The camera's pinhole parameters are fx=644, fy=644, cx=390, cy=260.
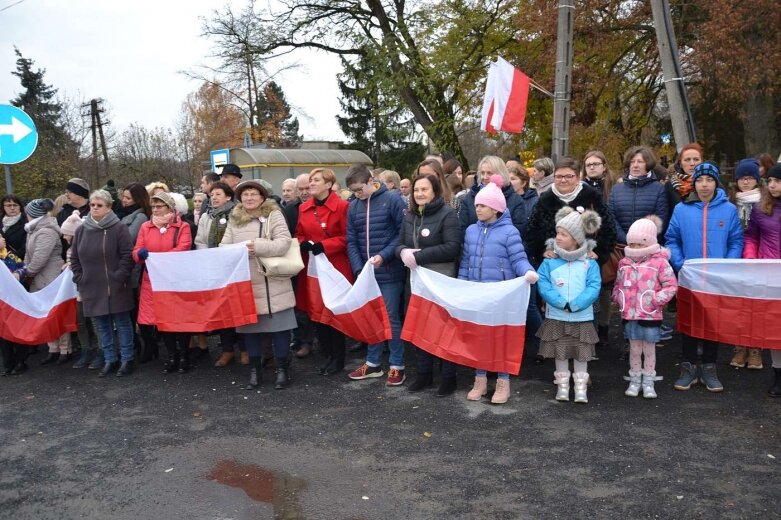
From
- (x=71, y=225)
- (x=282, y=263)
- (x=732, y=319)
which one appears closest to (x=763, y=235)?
(x=732, y=319)

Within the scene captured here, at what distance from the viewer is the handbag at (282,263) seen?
20.2 feet

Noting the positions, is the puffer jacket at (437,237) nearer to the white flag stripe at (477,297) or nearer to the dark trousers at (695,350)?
the white flag stripe at (477,297)

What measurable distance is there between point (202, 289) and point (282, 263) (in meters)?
0.95

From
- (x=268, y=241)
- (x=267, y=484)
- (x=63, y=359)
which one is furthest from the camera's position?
(x=63, y=359)

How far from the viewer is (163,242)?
22.3 ft

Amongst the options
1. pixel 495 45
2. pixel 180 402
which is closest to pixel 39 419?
pixel 180 402

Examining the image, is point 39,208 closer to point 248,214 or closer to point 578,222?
point 248,214

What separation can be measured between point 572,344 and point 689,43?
14.4 meters

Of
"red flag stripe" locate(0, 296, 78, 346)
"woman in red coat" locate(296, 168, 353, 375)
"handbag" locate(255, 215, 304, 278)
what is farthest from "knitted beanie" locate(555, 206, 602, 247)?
A: "red flag stripe" locate(0, 296, 78, 346)

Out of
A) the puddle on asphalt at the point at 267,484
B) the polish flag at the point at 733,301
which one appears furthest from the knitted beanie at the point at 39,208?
the polish flag at the point at 733,301

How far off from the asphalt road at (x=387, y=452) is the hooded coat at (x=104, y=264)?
90 cm

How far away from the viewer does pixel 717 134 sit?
82.9 ft

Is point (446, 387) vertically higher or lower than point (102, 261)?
lower

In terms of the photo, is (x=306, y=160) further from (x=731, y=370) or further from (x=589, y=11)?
(x=731, y=370)
